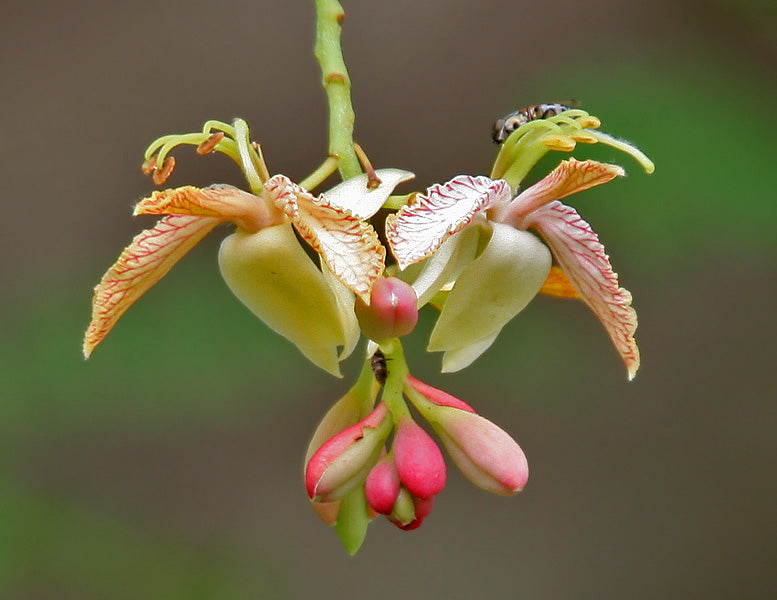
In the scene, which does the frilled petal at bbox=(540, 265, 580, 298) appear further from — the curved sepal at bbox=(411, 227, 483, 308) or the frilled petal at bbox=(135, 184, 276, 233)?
the frilled petal at bbox=(135, 184, 276, 233)

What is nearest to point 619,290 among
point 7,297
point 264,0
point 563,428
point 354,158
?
point 354,158

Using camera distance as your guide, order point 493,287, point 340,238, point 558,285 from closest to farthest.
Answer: point 340,238, point 493,287, point 558,285

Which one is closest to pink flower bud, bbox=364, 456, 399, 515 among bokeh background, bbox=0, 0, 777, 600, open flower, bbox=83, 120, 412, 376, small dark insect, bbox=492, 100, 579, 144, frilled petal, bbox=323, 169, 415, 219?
open flower, bbox=83, 120, 412, 376

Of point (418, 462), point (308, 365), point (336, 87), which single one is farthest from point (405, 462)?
point (308, 365)

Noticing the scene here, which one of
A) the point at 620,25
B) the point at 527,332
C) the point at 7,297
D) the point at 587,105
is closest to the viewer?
the point at 587,105

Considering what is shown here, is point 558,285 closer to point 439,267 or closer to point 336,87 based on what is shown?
point 439,267

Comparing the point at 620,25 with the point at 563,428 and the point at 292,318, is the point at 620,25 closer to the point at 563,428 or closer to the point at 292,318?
the point at 563,428
